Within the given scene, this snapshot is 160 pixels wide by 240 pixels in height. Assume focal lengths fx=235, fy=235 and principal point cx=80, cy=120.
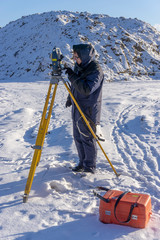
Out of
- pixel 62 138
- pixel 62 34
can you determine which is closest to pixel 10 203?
pixel 62 138

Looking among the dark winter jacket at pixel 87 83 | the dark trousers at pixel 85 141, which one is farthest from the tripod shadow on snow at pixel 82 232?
the dark winter jacket at pixel 87 83

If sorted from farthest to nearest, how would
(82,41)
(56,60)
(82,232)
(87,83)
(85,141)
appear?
(82,41) → (85,141) → (87,83) → (56,60) → (82,232)

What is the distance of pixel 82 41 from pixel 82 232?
73.7ft

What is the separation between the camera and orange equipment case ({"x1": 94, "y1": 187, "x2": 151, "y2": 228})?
243 centimetres

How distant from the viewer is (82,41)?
23.1 metres

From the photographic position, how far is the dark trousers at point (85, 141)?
368cm

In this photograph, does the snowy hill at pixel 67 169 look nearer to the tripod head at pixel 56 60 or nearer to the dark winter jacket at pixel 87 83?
the dark winter jacket at pixel 87 83

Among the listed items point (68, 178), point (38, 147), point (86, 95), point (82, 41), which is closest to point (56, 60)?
point (86, 95)

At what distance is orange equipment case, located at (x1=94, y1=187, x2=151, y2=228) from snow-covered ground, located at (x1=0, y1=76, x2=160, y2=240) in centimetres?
8

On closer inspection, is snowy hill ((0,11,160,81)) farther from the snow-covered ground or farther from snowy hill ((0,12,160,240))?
the snow-covered ground

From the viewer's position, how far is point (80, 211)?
290 centimetres

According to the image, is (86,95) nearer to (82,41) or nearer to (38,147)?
(38,147)

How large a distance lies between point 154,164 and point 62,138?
256cm

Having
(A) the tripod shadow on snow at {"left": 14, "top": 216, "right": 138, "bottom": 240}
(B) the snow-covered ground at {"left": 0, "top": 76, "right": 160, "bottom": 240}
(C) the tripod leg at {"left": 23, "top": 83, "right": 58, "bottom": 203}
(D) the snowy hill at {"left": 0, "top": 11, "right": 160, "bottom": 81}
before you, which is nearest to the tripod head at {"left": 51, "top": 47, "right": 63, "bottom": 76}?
(C) the tripod leg at {"left": 23, "top": 83, "right": 58, "bottom": 203}
